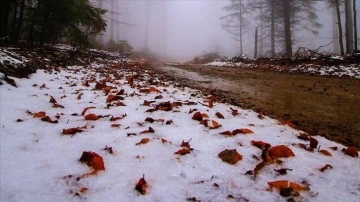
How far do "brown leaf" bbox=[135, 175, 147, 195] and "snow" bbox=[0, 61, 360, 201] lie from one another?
0.09 ft

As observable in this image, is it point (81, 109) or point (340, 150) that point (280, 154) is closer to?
point (340, 150)

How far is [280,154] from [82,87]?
150 inches

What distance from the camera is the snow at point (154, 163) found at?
5.12 feet

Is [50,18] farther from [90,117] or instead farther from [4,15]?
[90,117]

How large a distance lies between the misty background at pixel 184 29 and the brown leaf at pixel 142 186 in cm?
4486

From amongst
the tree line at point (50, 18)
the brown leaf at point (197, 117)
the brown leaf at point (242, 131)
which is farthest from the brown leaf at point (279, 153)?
the tree line at point (50, 18)

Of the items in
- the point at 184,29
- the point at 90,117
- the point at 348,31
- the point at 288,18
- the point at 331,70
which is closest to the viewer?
the point at 90,117

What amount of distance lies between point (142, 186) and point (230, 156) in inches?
26.9

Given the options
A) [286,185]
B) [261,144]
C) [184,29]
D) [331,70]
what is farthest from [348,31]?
[184,29]

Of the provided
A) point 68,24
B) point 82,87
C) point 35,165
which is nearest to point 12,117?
point 35,165

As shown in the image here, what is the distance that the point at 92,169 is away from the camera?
5.85ft

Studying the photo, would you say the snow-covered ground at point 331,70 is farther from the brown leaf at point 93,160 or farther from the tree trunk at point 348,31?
the brown leaf at point 93,160

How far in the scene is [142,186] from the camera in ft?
5.22

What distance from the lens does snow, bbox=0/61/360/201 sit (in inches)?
61.4
